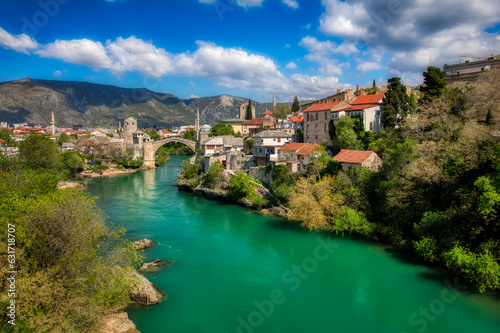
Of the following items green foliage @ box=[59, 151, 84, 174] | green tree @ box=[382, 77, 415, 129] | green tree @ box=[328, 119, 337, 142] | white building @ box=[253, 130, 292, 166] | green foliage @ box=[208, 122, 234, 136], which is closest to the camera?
green tree @ box=[382, 77, 415, 129]

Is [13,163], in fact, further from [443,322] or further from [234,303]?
[443,322]

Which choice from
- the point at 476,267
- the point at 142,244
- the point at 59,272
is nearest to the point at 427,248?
the point at 476,267

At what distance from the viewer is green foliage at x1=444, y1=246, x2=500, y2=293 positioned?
13.5 m

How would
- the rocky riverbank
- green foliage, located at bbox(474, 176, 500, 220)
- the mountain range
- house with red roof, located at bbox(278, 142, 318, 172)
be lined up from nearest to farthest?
green foliage, located at bbox(474, 176, 500, 220) < the rocky riverbank < house with red roof, located at bbox(278, 142, 318, 172) < the mountain range

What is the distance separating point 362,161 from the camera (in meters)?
24.2

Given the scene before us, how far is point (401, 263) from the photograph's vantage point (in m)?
17.3

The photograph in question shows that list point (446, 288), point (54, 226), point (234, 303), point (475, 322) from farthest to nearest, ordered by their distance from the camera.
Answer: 1. point (446, 288)
2. point (234, 303)
3. point (475, 322)
4. point (54, 226)

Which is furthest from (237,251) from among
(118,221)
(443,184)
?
(443,184)

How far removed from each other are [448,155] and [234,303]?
15219mm

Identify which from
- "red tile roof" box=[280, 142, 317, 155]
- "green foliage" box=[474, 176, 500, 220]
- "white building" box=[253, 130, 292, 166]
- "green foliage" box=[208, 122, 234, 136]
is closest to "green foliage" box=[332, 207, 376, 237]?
"green foliage" box=[474, 176, 500, 220]

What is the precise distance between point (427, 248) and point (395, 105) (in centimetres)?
1767

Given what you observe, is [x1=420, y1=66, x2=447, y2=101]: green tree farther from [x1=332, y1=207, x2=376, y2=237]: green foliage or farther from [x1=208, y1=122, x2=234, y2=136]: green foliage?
[x1=208, y1=122, x2=234, y2=136]: green foliage

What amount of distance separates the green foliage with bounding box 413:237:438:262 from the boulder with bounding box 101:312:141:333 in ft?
48.4

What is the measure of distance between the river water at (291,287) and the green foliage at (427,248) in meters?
0.65
